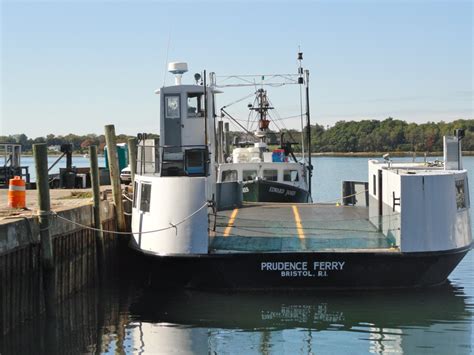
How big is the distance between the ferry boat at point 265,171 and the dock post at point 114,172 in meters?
6.83

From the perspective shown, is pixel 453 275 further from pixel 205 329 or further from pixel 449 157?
pixel 205 329

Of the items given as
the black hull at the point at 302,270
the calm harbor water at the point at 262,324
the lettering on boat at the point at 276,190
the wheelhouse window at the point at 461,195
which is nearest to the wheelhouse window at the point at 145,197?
the black hull at the point at 302,270

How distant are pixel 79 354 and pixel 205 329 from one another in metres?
2.33

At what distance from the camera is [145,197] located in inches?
667

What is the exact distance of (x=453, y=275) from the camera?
19734mm

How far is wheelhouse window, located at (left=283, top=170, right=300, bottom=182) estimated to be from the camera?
2909 cm

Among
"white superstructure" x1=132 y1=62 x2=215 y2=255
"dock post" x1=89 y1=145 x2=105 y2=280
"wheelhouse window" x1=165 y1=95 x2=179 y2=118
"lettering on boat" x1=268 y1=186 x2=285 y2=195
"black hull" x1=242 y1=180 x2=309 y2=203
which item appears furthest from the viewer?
"lettering on boat" x1=268 y1=186 x2=285 y2=195

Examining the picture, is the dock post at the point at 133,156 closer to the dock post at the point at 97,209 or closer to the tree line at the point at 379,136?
the dock post at the point at 97,209

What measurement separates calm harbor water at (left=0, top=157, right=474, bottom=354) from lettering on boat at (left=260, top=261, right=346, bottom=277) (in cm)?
61

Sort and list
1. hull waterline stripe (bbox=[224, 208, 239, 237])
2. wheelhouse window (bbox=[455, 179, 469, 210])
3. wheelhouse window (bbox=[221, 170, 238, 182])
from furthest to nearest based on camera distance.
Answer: wheelhouse window (bbox=[221, 170, 238, 182]), hull waterline stripe (bbox=[224, 208, 239, 237]), wheelhouse window (bbox=[455, 179, 469, 210])

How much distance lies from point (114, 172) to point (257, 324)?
7.00 meters

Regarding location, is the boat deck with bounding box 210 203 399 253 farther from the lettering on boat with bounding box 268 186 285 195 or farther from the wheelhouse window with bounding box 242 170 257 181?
the wheelhouse window with bounding box 242 170 257 181

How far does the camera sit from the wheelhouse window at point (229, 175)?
28.4 metres

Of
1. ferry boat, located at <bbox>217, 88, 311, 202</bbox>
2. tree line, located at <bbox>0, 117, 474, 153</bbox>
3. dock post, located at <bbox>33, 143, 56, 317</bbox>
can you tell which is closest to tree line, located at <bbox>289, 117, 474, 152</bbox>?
tree line, located at <bbox>0, 117, 474, 153</bbox>
